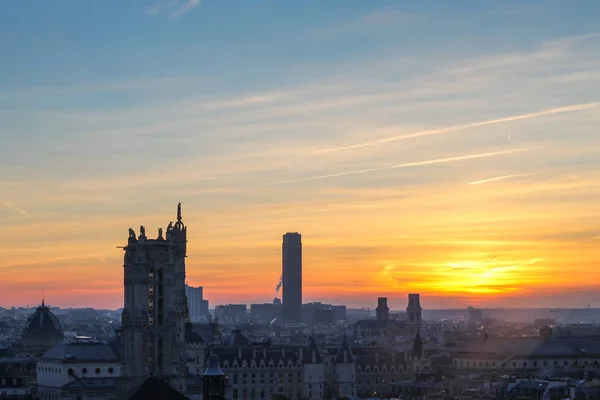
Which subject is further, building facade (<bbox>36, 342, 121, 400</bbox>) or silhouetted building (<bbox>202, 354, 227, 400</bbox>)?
building facade (<bbox>36, 342, 121, 400</bbox>)

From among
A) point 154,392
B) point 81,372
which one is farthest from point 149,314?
point 154,392

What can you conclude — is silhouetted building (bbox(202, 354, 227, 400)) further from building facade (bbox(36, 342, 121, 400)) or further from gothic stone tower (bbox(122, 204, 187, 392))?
building facade (bbox(36, 342, 121, 400))

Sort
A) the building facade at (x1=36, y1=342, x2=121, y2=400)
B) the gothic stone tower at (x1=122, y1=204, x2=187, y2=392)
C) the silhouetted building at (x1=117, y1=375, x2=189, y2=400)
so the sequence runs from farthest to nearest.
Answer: the building facade at (x1=36, y1=342, x2=121, y2=400), the gothic stone tower at (x1=122, y1=204, x2=187, y2=392), the silhouetted building at (x1=117, y1=375, x2=189, y2=400)

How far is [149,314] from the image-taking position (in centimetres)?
16375

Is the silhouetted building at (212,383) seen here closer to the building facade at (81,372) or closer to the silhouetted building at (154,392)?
the silhouetted building at (154,392)

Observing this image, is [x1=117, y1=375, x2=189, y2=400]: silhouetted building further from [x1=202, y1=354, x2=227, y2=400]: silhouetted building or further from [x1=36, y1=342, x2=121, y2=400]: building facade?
[x1=36, y1=342, x2=121, y2=400]: building facade

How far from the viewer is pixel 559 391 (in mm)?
169875

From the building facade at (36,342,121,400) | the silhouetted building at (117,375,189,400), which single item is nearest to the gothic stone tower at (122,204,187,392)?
the building facade at (36,342,121,400)

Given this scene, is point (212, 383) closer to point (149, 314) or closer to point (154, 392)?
point (154, 392)

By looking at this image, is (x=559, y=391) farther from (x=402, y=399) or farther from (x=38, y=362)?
(x=38, y=362)

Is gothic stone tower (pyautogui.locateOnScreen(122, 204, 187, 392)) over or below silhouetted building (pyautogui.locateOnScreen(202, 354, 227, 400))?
over

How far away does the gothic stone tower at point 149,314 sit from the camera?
535 ft

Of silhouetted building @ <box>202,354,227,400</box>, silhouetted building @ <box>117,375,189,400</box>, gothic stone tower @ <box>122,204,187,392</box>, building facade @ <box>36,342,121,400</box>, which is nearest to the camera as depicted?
silhouetted building @ <box>202,354,227,400</box>

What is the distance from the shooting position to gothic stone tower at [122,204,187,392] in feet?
535
